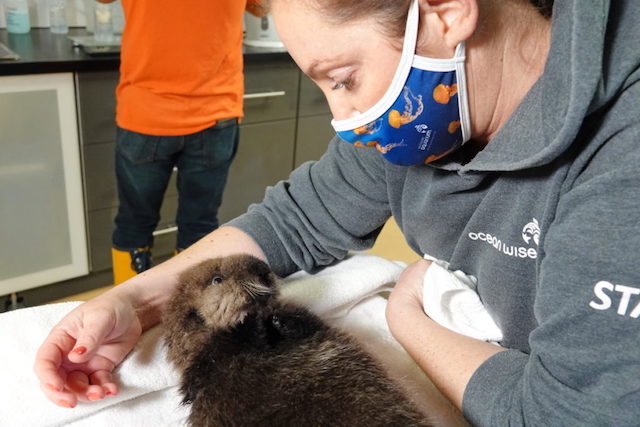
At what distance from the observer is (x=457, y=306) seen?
107cm

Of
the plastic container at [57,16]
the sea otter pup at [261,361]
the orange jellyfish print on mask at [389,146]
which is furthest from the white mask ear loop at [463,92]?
the plastic container at [57,16]

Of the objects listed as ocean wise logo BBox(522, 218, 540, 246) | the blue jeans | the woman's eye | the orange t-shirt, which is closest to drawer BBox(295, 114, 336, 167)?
the blue jeans

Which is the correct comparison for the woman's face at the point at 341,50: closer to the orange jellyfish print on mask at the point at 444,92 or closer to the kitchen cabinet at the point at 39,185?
the orange jellyfish print on mask at the point at 444,92

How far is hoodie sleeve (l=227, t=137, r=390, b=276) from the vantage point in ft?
4.03

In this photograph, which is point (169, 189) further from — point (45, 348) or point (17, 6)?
point (45, 348)

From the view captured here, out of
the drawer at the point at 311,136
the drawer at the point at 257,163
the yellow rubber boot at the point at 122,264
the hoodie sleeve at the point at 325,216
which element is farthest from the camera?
the drawer at the point at 311,136

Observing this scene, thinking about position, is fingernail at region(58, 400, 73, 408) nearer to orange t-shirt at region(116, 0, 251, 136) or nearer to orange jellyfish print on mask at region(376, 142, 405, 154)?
orange jellyfish print on mask at region(376, 142, 405, 154)

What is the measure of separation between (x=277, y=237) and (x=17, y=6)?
1.97 m

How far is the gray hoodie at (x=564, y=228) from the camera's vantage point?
0.65 m

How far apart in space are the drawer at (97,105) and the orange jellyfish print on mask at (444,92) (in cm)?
164

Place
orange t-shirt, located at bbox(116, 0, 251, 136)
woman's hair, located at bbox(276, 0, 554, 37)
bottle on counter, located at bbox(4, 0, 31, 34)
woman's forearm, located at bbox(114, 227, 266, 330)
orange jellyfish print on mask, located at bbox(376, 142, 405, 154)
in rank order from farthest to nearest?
bottle on counter, located at bbox(4, 0, 31, 34), orange t-shirt, located at bbox(116, 0, 251, 136), woman's forearm, located at bbox(114, 227, 266, 330), orange jellyfish print on mask, located at bbox(376, 142, 405, 154), woman's hair, located at bbox(276, 0, 554, 37)

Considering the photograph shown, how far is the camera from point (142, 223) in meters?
2.32

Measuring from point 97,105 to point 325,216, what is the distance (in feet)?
4.51

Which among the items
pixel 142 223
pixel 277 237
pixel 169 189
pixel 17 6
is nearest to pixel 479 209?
pixel 277 237
